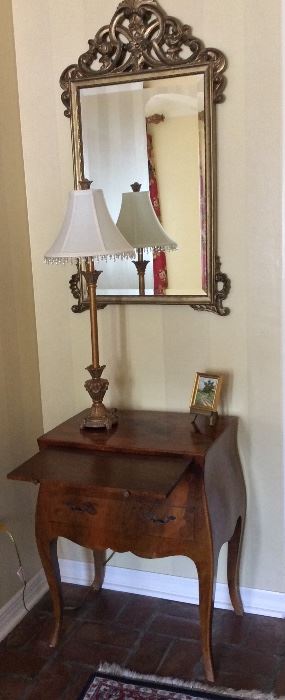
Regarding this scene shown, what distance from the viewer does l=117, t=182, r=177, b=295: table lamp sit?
2.25 meters

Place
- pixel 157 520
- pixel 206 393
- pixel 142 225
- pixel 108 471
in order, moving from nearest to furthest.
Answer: pixel 108 471 → pixel 157 520 → pixel 206 393 → pixel 142 225

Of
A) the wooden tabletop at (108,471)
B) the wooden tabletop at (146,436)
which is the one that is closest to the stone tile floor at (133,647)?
the wooden tabletop at (108,471)

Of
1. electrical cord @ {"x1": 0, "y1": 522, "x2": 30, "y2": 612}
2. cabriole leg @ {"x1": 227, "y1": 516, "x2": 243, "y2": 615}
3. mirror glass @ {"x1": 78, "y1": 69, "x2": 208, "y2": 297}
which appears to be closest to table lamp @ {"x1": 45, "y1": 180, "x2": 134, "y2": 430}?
mirror glass @ {"x1": 78, "y1": 69, "x2": 208, "y2": 297}

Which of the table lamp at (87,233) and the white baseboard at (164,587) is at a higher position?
the table lamp at (87,233)

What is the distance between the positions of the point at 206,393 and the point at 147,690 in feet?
3.08

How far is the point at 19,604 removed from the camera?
8.01ft

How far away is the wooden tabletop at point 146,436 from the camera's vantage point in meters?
1.97

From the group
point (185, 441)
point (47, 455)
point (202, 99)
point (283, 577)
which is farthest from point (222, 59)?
point (283, 577)

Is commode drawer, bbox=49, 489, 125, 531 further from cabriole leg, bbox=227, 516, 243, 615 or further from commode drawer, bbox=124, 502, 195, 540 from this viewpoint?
cabriole leg, bbox=227, 516, 243, 615

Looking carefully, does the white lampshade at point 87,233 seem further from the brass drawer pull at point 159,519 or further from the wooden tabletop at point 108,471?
the brass drawer pull at point 159,519

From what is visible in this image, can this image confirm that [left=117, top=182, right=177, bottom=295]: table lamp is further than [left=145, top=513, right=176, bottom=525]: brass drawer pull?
Yes

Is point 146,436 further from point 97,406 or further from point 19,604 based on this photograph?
point 19,604

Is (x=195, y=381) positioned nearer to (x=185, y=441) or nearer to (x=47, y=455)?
(x=185, y=441)

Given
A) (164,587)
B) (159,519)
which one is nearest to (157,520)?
(159,519)
